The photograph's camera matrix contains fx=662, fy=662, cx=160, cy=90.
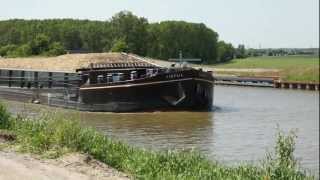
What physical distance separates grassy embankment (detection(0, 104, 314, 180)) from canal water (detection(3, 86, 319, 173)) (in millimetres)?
5507

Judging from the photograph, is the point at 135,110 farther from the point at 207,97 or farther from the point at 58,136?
the point at 58,136

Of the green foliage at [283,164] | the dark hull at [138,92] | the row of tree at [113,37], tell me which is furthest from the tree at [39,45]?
the green foliage at [283,164]

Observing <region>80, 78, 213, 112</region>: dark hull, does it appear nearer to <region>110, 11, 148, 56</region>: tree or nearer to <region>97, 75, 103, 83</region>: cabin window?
<region>97, 75, 103, 83</region>: cabin window

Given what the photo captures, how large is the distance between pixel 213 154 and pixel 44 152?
37.0 ft

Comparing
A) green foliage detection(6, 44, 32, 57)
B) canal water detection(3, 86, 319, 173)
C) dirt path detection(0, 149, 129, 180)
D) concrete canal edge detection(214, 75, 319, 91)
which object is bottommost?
concrete canal edge detection(214, 75, 319, 91)

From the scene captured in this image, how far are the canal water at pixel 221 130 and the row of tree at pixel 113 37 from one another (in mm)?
13107

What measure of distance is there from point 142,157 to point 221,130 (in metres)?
18.4

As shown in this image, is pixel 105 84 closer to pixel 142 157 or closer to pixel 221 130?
pixel 221 130

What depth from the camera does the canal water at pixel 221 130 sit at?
22.3 m

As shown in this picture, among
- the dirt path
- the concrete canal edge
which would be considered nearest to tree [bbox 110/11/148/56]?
the concrete canal edge

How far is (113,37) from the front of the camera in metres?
83.9

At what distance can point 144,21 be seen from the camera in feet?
285

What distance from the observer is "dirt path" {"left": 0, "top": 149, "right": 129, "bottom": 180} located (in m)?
8.73

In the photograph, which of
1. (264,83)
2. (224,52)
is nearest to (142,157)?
(264,83)
